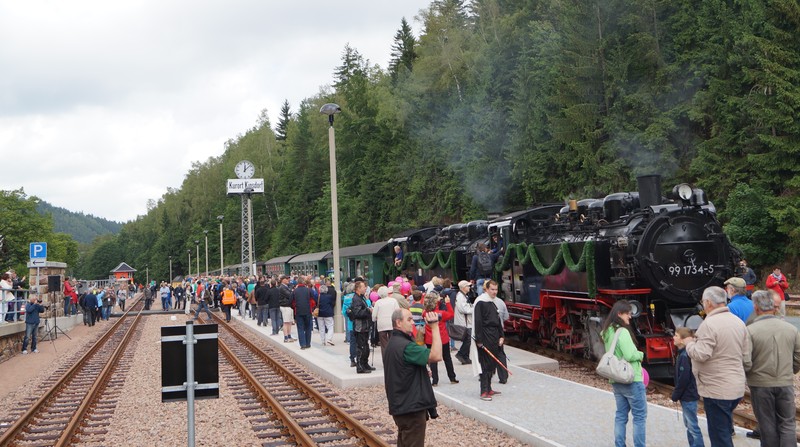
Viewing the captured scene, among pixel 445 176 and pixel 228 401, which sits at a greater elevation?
pixel 445 176

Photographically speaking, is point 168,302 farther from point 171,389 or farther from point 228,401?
point 171,389

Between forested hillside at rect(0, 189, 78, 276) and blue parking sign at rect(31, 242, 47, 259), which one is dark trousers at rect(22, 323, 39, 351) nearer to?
blue parking sign at rect(31, 242, 47, 259)

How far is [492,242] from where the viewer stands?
15750 millimetres

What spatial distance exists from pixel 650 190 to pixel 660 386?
3569 mm

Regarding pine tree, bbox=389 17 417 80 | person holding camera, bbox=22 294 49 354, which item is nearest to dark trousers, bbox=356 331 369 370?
person holding camera, bbox=22 294 49 354

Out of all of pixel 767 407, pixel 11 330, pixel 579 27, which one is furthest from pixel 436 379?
pixel 579 27

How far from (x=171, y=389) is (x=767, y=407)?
4.94 meters

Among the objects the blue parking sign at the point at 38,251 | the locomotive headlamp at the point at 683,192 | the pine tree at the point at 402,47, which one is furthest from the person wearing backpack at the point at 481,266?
the pine tree at the point at 402,47

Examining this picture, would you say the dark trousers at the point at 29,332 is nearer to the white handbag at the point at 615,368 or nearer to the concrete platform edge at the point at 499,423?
the concrete platform edge at the point at 499,423

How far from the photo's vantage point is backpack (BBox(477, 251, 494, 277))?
14.8 metres

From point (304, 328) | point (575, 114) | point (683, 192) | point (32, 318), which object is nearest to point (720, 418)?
point (683, 192)

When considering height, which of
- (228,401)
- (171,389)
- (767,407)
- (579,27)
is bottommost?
(228,401)

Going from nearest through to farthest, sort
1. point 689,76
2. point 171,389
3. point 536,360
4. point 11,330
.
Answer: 1. point 171,389
2. point 536,360
3. point 11,330
4. point 689,76

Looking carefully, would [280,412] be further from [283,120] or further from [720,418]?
[283,120]
